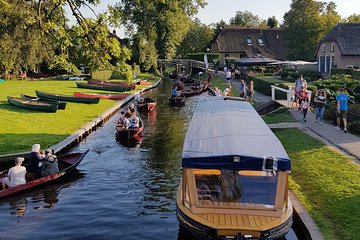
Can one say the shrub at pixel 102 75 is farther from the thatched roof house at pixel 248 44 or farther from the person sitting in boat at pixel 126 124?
the person sitting in boat at pixel 126 124

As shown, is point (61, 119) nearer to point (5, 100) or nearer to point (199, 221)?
point (5, 100)

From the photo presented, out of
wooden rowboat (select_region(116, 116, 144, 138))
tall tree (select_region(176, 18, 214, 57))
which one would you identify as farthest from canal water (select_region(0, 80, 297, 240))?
tall tree (select_region(176, 18, 214, 57))

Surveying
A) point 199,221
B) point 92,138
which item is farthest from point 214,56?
point 199,221

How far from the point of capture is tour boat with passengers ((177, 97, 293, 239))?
31.4 ft

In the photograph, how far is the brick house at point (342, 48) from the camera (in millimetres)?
50656

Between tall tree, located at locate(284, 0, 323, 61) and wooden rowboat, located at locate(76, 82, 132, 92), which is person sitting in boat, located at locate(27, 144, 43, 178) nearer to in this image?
wooden rowboat, located at locate(76, 82, 132, 92)

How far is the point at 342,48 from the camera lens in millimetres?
50656

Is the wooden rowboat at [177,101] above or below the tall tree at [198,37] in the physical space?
below

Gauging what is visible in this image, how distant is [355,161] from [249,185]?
6603mm

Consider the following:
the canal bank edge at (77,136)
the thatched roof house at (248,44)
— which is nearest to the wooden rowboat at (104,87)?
the canal bank edge at (77,136)

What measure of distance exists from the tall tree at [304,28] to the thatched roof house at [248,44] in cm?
1968

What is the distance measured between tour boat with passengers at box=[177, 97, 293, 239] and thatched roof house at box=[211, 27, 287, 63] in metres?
81.2

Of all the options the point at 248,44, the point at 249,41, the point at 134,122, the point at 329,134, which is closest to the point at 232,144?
the point at 329,134

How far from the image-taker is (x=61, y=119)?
28.2m
